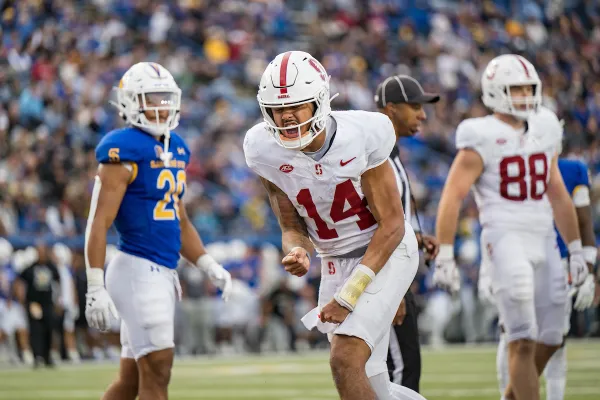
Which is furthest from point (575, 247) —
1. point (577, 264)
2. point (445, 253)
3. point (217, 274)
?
point (217, 274)

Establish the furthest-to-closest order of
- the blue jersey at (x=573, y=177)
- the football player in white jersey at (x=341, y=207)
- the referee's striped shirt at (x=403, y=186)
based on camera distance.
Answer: the blue jersey at (x=573, y=177) < the referee's striped shirt at (x=403, y=186) < the football player in white jersey at (x=341, y=207)

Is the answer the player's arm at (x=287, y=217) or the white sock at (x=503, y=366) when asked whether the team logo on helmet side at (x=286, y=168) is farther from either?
the white sock at (x=503, y=366)

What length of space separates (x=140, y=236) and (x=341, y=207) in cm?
125

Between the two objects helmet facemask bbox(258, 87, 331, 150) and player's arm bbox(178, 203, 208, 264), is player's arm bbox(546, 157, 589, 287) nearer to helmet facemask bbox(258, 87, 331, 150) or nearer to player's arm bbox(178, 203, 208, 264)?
player's arm bbox(178, 203, 208, 264)

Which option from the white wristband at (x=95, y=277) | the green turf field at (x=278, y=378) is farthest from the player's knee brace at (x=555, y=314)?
the white wristband at (x=95, y=277)

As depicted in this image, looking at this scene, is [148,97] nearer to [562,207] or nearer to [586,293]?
[562,207]

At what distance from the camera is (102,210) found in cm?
526

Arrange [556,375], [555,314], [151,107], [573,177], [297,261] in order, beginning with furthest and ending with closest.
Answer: [573,177]
[556,375]
[555,314]
[151,107]
[297,261]

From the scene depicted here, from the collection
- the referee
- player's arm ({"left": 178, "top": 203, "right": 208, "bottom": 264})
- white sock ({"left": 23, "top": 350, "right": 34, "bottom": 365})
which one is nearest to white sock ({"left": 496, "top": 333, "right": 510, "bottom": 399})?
the referee

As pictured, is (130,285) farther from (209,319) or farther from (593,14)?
(593,14)

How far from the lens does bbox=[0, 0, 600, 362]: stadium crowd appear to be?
13.8 m

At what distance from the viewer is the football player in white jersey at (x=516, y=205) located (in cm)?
594

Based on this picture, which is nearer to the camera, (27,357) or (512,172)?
(512,172)

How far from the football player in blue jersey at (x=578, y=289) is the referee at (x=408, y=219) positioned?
85 cm
